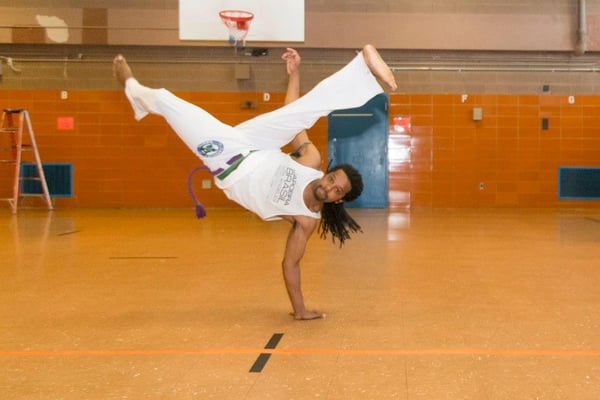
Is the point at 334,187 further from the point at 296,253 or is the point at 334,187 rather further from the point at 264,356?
the point at 264,356

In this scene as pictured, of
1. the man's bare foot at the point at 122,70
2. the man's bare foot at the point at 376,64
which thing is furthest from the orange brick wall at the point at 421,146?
the man's bare foot at the point at 376,64

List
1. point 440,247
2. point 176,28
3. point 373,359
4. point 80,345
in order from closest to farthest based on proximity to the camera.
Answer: point 373,359
point 80,345
point 440,247
point 176,28

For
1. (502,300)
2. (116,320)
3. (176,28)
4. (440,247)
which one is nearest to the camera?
(116,320)

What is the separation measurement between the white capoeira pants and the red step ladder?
26.5 feet

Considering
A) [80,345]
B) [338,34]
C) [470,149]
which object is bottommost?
[80,345]

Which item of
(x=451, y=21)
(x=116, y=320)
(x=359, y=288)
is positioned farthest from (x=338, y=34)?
(x=116, y=320)

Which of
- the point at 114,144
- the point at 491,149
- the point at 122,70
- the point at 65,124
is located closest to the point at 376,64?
the point at 122,70

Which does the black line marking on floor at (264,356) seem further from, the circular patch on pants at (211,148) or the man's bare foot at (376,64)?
the man's bare foot at (376,64)

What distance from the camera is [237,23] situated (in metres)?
10.0

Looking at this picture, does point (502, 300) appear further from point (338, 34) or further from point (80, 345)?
point (338, 34)

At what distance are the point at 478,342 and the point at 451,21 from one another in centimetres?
921

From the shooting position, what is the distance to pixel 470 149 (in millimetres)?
12023

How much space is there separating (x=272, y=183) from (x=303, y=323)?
0.81 m

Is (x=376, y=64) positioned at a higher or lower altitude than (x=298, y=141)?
higher
